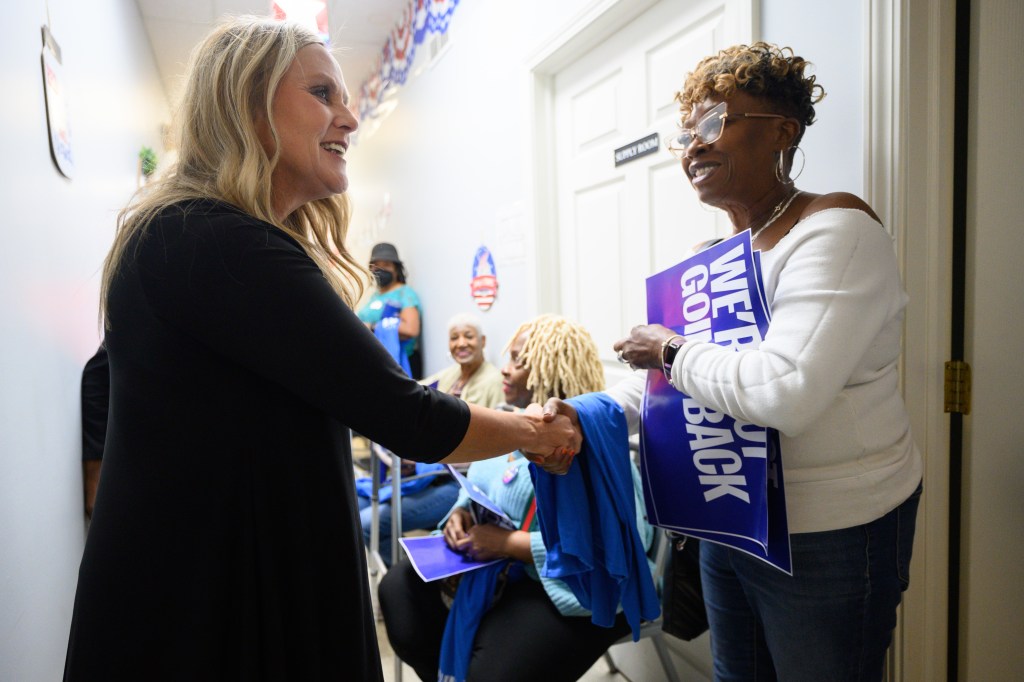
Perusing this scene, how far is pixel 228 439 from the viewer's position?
842 mm

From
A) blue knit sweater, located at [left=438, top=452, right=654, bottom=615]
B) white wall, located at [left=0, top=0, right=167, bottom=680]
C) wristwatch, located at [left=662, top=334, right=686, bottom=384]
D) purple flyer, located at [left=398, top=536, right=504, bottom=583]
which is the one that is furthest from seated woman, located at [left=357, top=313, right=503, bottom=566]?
wristwatch, located at [left=662, top=334, right=686, bottom=384]

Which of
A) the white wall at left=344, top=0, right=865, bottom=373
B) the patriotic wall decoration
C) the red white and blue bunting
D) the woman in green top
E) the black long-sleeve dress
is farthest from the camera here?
the woman in green top

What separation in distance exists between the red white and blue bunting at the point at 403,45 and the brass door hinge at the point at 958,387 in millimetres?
3205

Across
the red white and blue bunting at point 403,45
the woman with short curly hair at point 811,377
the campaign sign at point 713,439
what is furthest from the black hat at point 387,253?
the woman with short curly hair at point 811,377

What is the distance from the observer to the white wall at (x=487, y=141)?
142 cm

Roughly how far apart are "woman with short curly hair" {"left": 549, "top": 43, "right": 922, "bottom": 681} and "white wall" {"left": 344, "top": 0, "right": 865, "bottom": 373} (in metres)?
0.31

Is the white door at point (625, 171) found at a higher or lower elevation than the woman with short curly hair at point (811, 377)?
higher

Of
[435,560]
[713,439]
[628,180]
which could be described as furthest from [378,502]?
[713,439]

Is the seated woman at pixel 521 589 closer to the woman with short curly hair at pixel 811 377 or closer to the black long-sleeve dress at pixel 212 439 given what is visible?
the woman with short curly hair at pixel 811 377

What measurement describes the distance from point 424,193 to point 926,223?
3575mm

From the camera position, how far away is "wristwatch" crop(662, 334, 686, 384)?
3.67 ft

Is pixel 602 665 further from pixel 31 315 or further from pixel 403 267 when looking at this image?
pixel 403 267

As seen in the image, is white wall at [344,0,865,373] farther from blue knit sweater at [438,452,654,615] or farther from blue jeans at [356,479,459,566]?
blue knit sweater at [438,452,654,615]

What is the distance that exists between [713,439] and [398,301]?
369 cm
